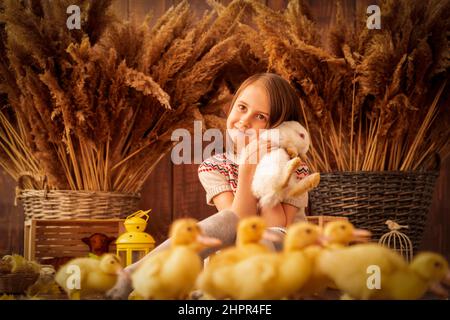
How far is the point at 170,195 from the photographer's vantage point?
80.1 inches

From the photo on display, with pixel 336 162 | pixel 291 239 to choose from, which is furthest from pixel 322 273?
pixel 336 162

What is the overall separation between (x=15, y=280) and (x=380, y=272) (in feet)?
3.17

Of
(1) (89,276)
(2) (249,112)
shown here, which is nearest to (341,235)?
(1) (89,276)

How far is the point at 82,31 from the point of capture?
1.66m

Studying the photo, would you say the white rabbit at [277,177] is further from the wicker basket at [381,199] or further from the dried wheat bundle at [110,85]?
the wicker basket at [381,199]

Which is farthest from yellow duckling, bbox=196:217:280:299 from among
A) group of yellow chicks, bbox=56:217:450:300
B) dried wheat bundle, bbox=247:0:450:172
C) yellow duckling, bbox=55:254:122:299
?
dried wheat bundle, bbox=247:0:450:172

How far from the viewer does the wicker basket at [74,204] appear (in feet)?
5.81

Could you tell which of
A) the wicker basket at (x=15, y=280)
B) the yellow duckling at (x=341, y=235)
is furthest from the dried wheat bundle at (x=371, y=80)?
the yellow duckling at (x=341, y=235)

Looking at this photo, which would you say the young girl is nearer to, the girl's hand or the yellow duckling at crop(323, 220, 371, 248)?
the girl's hand

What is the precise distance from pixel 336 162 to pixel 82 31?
84 cm

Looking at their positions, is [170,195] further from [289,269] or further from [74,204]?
[289,269]

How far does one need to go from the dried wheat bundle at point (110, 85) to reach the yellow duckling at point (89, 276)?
0.87m

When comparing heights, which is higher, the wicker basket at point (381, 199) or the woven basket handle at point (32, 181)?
the woven basket handle at point (32, 181)

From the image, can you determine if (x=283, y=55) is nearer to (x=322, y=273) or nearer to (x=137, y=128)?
(x=137, y=128)
